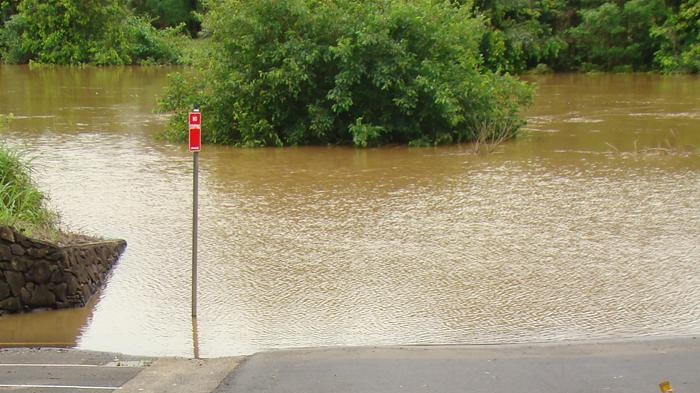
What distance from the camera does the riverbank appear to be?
7094 millimetres

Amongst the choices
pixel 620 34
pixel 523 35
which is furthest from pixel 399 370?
pixel 620 34

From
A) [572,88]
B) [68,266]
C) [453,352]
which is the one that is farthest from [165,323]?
[572,88]

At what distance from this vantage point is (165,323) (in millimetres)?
10211

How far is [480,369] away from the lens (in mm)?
7516

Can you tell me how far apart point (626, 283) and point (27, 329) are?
6.55m

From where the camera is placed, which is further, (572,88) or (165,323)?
(572,88)

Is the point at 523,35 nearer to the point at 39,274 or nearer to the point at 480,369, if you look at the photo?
the point at 39,274

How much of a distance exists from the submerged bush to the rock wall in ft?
34.2

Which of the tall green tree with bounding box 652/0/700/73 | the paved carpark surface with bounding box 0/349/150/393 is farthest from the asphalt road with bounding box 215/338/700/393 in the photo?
the tall green tree with bounding box 652/0/700/73

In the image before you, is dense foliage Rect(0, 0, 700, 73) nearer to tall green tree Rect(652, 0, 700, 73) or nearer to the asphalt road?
tall green tree Rect(652, 0, 700, 73)

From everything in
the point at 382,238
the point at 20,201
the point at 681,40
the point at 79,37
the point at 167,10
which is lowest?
the point at 382,238

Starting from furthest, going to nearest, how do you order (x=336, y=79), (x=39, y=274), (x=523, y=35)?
(x=523, y=35)
(x=336, y=79)
(x=39, y=274)

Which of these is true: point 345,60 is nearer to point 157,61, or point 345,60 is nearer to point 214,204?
point 214,204

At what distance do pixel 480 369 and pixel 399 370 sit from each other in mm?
609
